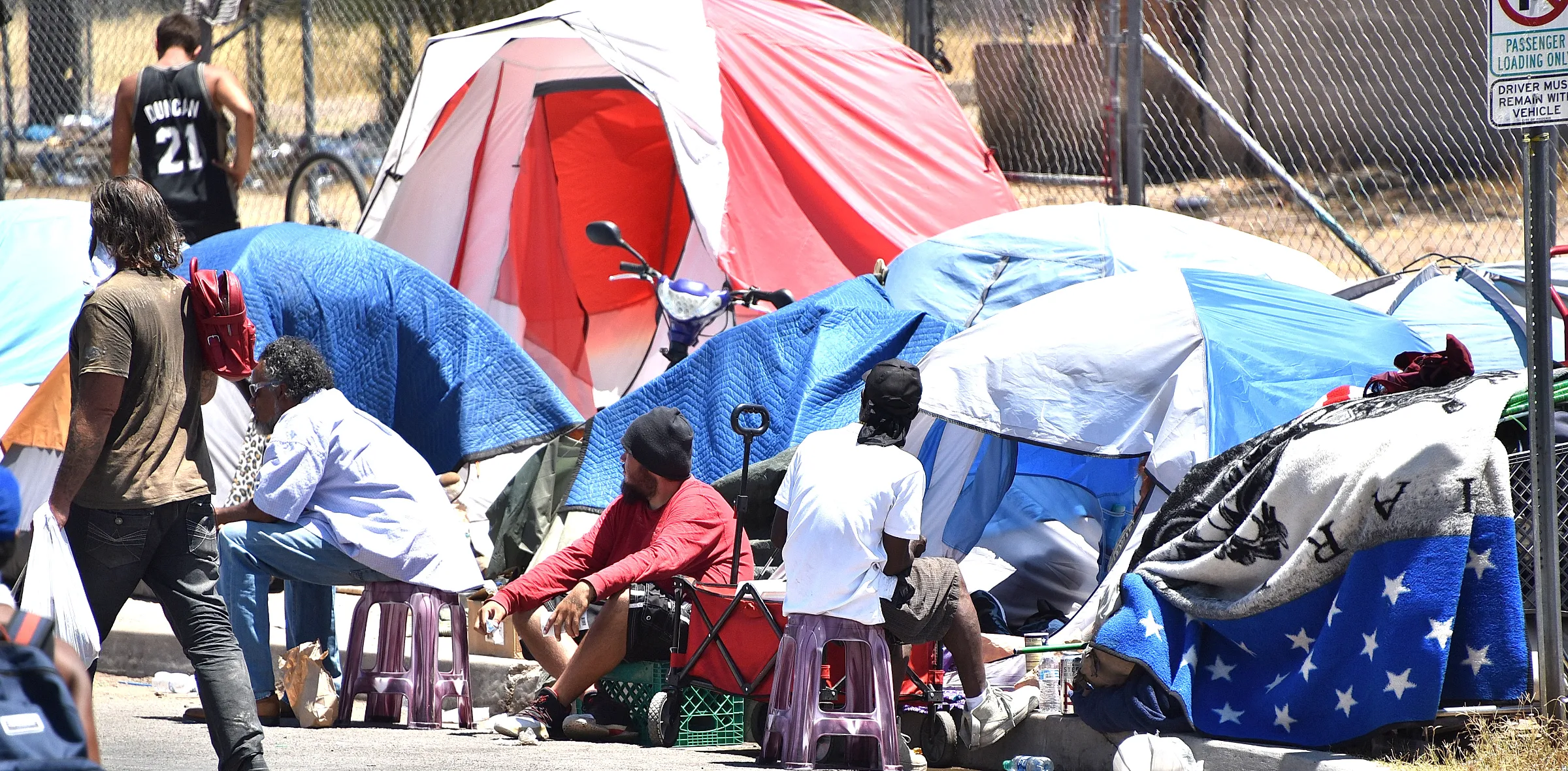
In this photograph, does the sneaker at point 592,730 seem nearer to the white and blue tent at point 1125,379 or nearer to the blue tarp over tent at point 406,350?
the white and blue tent at point 1125,379

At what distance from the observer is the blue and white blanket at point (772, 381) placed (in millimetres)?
7402

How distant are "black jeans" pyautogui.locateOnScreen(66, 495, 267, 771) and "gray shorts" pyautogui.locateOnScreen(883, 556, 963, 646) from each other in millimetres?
1742

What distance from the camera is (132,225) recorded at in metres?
4.59

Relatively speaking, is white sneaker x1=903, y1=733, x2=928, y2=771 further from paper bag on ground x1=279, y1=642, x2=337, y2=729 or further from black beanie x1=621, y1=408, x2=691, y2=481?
paper bag on ground x1=279, y1=642, x2=337, y2=729

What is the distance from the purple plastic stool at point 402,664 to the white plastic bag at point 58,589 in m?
1.71

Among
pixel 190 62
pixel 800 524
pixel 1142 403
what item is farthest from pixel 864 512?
pixel 190 62

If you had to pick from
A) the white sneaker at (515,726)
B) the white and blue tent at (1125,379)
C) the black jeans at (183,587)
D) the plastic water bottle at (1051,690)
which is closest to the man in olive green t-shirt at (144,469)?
the black jeans at (183,587)

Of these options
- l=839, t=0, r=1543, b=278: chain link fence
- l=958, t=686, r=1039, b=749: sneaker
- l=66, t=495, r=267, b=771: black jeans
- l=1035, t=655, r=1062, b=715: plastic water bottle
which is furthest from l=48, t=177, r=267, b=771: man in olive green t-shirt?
l=839, t=0, r=1543, b=278: chain link fence

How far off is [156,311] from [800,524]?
1.81 meters

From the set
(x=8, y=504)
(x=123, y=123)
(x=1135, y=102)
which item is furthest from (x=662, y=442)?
(x=1135, y=102)

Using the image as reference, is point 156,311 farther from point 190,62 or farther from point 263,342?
point 190,62

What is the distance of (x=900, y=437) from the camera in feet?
17.6

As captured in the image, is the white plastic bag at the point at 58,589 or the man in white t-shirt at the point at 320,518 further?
the man in white t-shirt at the point at 320,518


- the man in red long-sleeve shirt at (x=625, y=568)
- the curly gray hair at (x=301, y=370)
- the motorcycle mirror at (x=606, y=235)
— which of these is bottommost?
the man in red long-sleeve shirt at (x=625, y=568)
